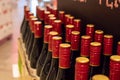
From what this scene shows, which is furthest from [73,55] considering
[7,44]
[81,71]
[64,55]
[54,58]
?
[7,44]

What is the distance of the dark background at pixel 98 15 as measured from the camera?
1.07m

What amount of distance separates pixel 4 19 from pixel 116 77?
3611 mm

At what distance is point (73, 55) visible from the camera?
1100 mm

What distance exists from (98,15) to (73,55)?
0.26 meters

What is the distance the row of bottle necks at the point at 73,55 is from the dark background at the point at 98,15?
7 cm

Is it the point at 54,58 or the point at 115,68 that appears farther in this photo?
the point at 54,58

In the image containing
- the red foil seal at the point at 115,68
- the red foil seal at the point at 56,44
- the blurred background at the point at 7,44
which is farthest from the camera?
the blurred background at the point at 7,44

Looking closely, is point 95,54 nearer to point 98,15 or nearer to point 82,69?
point 82,69

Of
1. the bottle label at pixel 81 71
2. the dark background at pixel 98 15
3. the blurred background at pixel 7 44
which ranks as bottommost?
the blurred background at pixel 7 44

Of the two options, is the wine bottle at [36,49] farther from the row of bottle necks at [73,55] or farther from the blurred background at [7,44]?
the blurred background at [7,44]

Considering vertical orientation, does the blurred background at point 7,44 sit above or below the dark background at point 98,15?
below

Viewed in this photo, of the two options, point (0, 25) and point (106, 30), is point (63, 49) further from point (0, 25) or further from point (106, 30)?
point (0, 25)

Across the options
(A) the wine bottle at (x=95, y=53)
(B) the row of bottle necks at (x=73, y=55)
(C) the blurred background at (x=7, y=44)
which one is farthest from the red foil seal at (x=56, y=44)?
(C) the blurred background at (x=7, y=44)

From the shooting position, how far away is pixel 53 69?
1.10m
